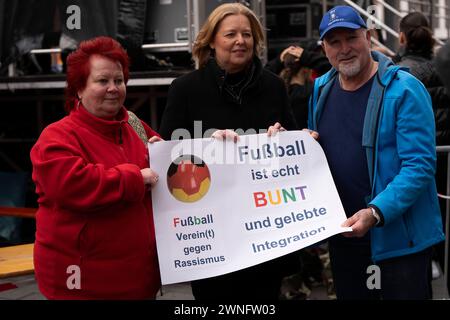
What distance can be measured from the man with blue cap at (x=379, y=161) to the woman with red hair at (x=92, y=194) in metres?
0.97

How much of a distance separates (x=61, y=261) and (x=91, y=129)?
582mm

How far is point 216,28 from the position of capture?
3.64 meters

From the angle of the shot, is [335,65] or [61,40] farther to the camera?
[61,40]

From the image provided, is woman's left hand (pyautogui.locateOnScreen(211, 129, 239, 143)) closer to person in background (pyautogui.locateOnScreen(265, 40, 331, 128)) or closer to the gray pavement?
person in background (pyautogui.locateOnScreen(265, 40, 331, 128))

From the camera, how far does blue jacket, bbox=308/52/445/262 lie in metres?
3.21

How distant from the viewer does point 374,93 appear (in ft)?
11.0

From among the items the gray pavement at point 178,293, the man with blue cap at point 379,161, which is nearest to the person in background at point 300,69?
the gray pavement at point 178,293

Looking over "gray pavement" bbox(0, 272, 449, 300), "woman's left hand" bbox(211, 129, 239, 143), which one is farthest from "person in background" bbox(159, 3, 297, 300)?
"gray pavement" bbox(0, 272, 449, 300)

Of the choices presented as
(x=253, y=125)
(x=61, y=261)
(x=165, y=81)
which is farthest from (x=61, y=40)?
(x=61, y=261)

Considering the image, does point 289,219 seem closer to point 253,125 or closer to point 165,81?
point 253,125

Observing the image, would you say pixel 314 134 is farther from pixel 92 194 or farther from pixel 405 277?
pixel 92 194

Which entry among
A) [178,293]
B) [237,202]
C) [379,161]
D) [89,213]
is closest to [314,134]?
[379,161]

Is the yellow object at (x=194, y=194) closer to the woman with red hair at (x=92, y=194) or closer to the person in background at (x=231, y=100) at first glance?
the woman with red hair at (x=92, y=194)

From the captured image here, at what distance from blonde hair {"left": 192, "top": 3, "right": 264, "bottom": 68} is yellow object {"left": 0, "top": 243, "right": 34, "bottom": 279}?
5.83 feet
